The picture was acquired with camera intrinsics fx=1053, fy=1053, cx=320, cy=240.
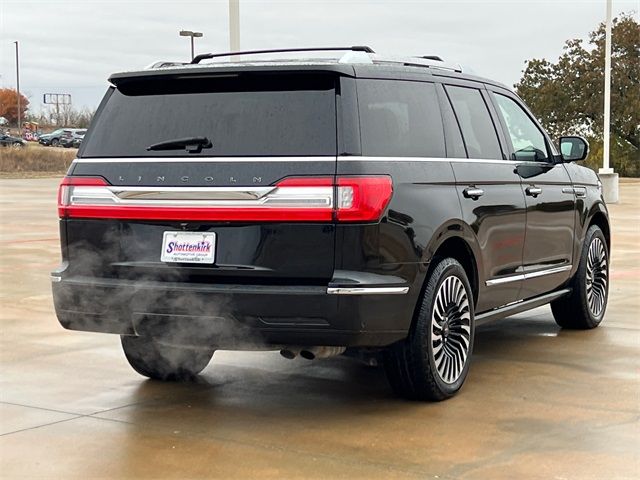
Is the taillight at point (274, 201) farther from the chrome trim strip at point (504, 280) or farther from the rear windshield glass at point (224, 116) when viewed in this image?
the chrome trim strip at point (504, 280)

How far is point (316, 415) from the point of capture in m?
5.62

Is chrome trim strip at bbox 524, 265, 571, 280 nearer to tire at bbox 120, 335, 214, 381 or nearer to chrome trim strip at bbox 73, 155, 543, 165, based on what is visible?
chrome trim strip at bbox 73, 155, 543, 165

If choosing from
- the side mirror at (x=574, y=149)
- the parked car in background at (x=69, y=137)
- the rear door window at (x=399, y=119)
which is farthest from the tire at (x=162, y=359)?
the parked car in background at (x=69, y=137)

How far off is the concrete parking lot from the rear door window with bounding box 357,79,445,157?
4.65ft

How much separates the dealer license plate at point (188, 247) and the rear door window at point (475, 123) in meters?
1.87

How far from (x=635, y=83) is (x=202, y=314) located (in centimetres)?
5186

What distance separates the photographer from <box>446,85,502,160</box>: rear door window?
639 centimetres

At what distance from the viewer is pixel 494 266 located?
6.48 m

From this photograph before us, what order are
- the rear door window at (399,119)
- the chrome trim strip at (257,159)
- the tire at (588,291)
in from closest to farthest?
the chrome trim strip at (257,159) < the rear door window at (399,119) < the tire at (588,291)

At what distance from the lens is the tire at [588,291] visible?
8.02 m

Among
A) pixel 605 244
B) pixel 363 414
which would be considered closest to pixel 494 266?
pixel 363 414

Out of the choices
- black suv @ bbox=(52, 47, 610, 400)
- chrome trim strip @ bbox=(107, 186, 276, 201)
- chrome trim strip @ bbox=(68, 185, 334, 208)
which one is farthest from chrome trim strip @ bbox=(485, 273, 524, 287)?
chrome trim strip @ bbox=(107, 186, 276, 201)

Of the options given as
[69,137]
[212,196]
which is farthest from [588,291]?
[69,137]

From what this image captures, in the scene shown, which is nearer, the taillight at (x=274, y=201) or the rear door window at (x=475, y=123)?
the taillight at (x=274, y=201)
